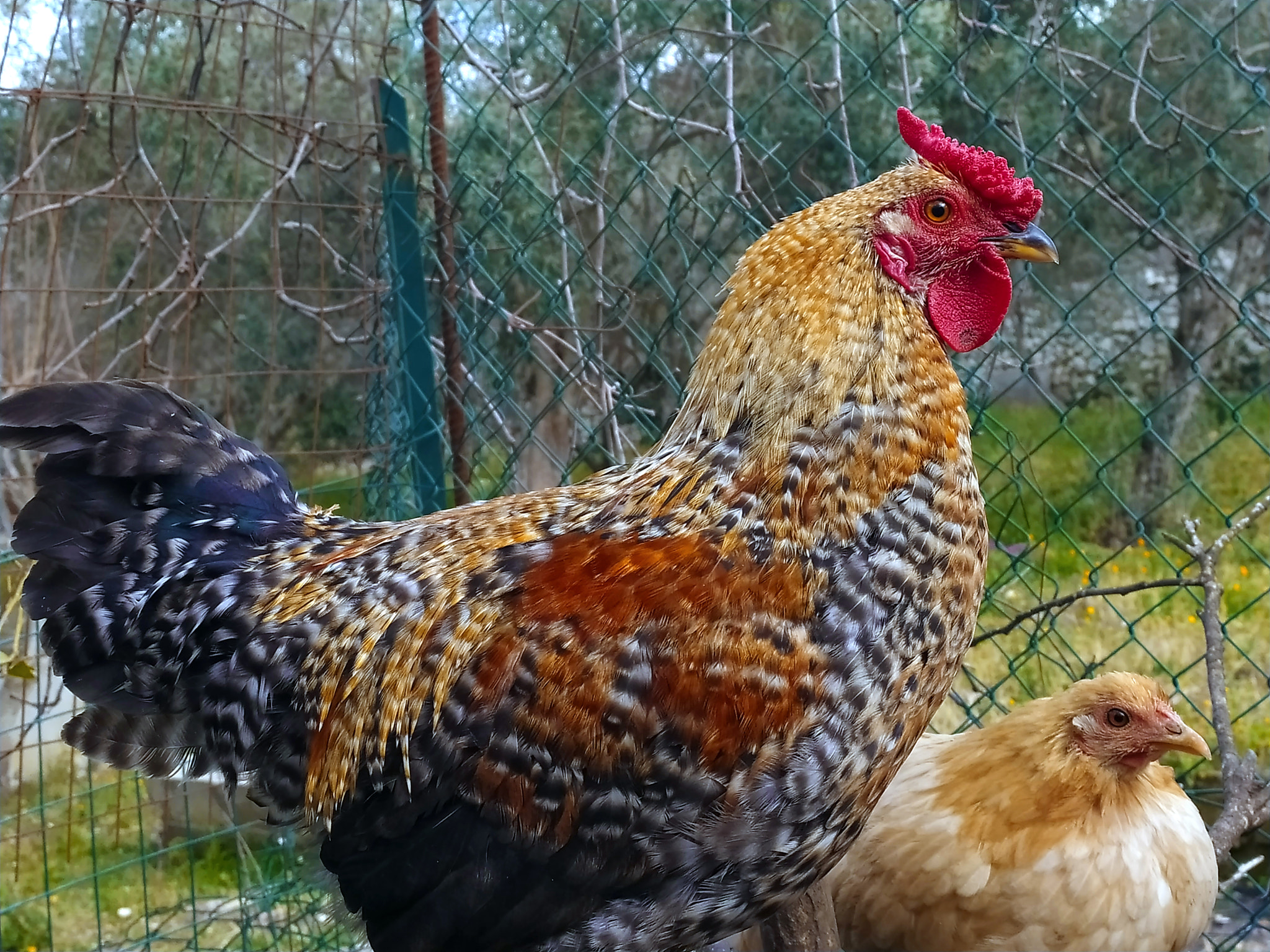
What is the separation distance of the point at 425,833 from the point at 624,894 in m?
0.37

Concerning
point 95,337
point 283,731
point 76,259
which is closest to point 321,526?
point 283,731

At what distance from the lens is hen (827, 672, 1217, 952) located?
2.30 meters

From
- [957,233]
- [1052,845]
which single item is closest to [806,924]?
[1052,845]

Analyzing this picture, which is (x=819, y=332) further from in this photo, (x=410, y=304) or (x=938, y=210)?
(x=410, y=304)

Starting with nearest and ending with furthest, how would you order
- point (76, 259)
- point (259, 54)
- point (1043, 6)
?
1. point (1043, 6)
2. point (76, 259)
3. point (259, 54)

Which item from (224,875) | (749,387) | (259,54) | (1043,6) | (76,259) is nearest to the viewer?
(749,387)

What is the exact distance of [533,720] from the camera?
1.80 meters

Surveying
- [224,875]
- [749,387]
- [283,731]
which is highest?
[749,387]

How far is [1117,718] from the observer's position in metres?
2.40

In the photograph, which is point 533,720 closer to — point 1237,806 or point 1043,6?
point 1237,806

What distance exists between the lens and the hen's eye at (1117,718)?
2385mm

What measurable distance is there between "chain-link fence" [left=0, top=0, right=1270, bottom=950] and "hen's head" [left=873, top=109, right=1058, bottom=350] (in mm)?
667

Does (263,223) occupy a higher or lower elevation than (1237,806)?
higher

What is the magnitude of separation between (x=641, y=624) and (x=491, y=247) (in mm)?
2490
